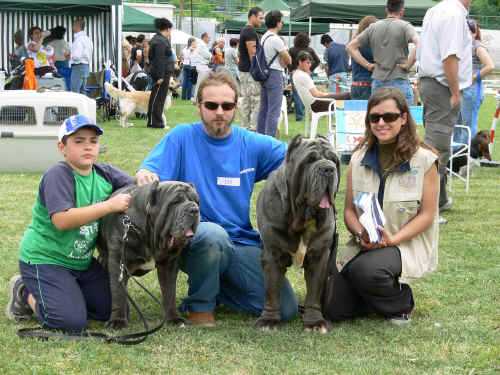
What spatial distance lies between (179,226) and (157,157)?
0.80 metres

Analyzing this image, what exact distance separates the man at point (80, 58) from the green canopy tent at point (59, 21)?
155 centimetres

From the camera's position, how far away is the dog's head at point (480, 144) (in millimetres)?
9977

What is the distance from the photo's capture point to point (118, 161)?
10.1 m

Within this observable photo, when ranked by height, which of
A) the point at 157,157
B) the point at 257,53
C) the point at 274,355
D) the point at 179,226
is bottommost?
the point at 274,355

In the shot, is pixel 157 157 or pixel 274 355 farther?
pixel 157 157

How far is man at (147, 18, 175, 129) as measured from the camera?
14633mm

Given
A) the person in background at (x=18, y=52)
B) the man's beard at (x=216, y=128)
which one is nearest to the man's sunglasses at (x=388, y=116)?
the man's beard at (x=216, y=128)

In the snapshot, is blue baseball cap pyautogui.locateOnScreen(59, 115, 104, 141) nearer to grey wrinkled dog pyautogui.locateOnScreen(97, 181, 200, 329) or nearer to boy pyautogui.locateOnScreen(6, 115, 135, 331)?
boy pyautogui.locateOnScreen(6, 115, 135, 331)

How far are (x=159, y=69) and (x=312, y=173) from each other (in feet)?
39.3

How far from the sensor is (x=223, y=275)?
4.12 m

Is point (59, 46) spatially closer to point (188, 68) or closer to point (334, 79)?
point (188, 68)

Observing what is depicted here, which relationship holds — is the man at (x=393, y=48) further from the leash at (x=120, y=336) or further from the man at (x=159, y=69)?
the man at (x=159, y=69)

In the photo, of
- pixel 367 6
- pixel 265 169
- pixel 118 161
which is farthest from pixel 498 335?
pixel 367 6

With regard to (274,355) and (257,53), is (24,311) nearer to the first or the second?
(274,355)
